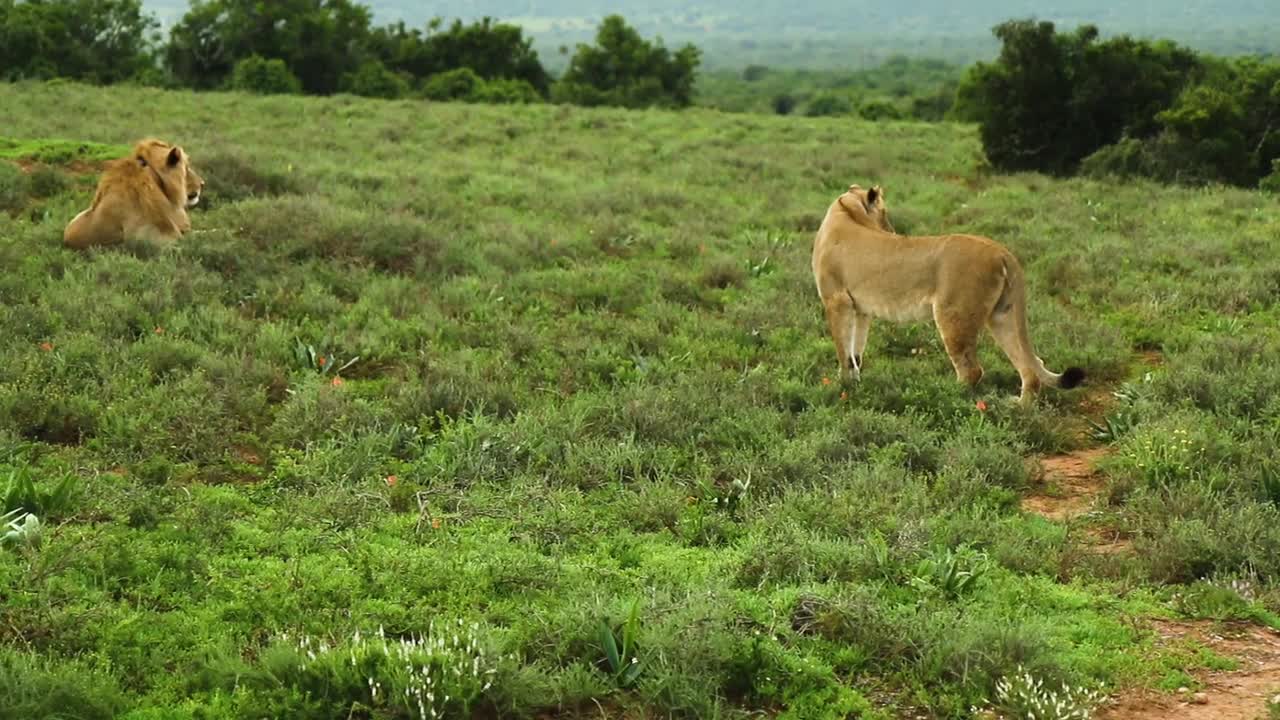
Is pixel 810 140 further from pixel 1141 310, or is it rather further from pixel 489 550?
pixel 489 550

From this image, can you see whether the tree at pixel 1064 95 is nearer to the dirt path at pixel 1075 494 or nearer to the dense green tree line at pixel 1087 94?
the dense green tree line at pixel 1087 94

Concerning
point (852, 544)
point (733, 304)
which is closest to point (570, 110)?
point (733, 304)

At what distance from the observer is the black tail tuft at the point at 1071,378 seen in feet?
27.2

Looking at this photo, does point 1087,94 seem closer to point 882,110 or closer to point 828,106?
point 882,110

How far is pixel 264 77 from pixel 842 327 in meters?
29.6

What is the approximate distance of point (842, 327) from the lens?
30.7 ft

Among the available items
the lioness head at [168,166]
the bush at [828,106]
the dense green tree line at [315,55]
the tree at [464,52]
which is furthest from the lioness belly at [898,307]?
the bush at [828,106]

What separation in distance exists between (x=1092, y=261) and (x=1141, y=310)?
2.02 m

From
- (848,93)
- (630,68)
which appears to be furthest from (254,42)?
(848,93)

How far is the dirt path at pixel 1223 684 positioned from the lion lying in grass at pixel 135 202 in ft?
31.2

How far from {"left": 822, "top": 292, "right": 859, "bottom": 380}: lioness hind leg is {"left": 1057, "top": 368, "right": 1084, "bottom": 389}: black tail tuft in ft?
5.15

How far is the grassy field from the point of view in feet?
16.1

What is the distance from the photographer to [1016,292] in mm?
8797

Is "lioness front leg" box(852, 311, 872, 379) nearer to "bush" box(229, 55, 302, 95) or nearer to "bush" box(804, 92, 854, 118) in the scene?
"bush" box(229, 55, 302, 95)
